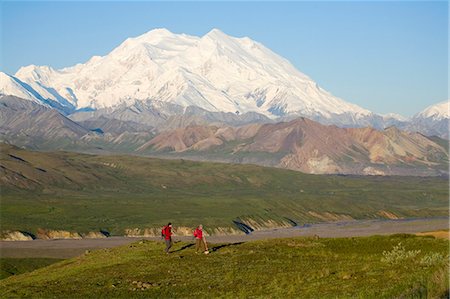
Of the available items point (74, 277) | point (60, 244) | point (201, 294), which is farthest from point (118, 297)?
point (60, 244)

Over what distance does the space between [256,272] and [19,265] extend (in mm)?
83459

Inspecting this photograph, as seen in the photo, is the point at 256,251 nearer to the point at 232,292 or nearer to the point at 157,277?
the point at 157,277

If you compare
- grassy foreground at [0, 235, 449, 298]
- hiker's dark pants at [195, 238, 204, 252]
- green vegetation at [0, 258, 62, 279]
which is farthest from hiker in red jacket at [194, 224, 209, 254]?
green vegetation at [0, 258, 62, 279]

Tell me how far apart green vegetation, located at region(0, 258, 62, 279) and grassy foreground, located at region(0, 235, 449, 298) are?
45.7 m

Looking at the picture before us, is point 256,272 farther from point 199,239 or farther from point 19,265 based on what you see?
point 19,265

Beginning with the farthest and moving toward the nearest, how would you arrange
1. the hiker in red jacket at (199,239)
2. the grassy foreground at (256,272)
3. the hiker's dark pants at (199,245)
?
1. the hiker's dark pants at (199,245)
2. the hiker in red jacket at (199,239)
3. the grassy foreground at (256,272)

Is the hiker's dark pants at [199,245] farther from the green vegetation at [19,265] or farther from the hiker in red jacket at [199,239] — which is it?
the green vegetation at [19,265]

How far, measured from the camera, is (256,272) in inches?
2308

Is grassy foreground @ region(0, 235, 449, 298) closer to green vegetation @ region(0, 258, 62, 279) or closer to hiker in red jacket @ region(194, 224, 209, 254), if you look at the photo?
hiker in red jacket @ region(194, 224, 209, 254)

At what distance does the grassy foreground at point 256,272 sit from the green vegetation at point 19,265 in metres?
45.7

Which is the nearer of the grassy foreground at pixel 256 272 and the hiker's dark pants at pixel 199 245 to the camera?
the grassy foreground at pixel 256 272

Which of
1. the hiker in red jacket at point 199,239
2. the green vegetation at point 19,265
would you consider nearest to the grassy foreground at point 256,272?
the hiker in red jacket at point 199,239

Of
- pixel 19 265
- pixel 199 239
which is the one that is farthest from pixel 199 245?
pixel 19 265

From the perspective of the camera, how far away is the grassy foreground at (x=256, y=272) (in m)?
48.0
